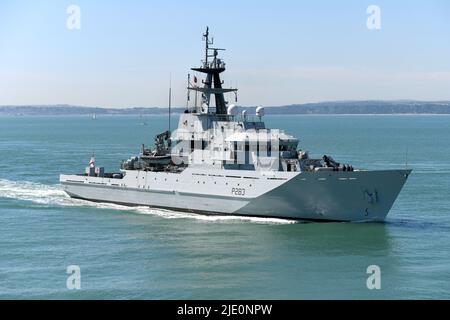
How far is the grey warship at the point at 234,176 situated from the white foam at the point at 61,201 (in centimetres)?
29

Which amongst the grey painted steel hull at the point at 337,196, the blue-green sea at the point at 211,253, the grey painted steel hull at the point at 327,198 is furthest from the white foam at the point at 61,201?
the grey painted steel hull at the point at 337,196

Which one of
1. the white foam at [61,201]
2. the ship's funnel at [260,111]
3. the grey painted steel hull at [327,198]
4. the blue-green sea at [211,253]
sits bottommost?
the blue-green sea at [211,253]

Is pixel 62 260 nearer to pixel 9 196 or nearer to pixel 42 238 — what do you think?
pixel 42 238

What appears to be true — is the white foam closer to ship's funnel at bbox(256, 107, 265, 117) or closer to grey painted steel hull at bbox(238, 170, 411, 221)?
grey painted steel hull at bbox(238, 170, 411, 221)

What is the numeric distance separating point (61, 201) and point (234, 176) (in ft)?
37.9

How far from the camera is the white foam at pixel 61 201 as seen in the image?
105 ft

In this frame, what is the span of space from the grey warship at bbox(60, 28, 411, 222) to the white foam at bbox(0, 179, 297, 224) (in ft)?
0.94

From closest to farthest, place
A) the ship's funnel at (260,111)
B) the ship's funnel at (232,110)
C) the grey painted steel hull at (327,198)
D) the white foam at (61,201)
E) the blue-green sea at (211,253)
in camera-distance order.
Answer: the blue-green sea at (211,253)
the grey painted steel hull at (327,198)
the white foam at (61,201)
the ship's funnel at (260,111)
the ship's funnel at (232,110)

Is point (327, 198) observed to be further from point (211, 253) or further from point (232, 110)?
point (232, 110)

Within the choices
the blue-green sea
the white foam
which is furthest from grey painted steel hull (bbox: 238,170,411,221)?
the white foam

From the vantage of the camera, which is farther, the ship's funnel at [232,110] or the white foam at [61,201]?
the ship's funnel at [232,110]

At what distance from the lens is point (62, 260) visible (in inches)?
966

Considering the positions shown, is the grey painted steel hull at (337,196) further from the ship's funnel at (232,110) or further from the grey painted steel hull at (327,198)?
the ship's funnel at (232,110)

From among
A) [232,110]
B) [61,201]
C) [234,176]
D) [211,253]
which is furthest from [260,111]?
[61,201]
